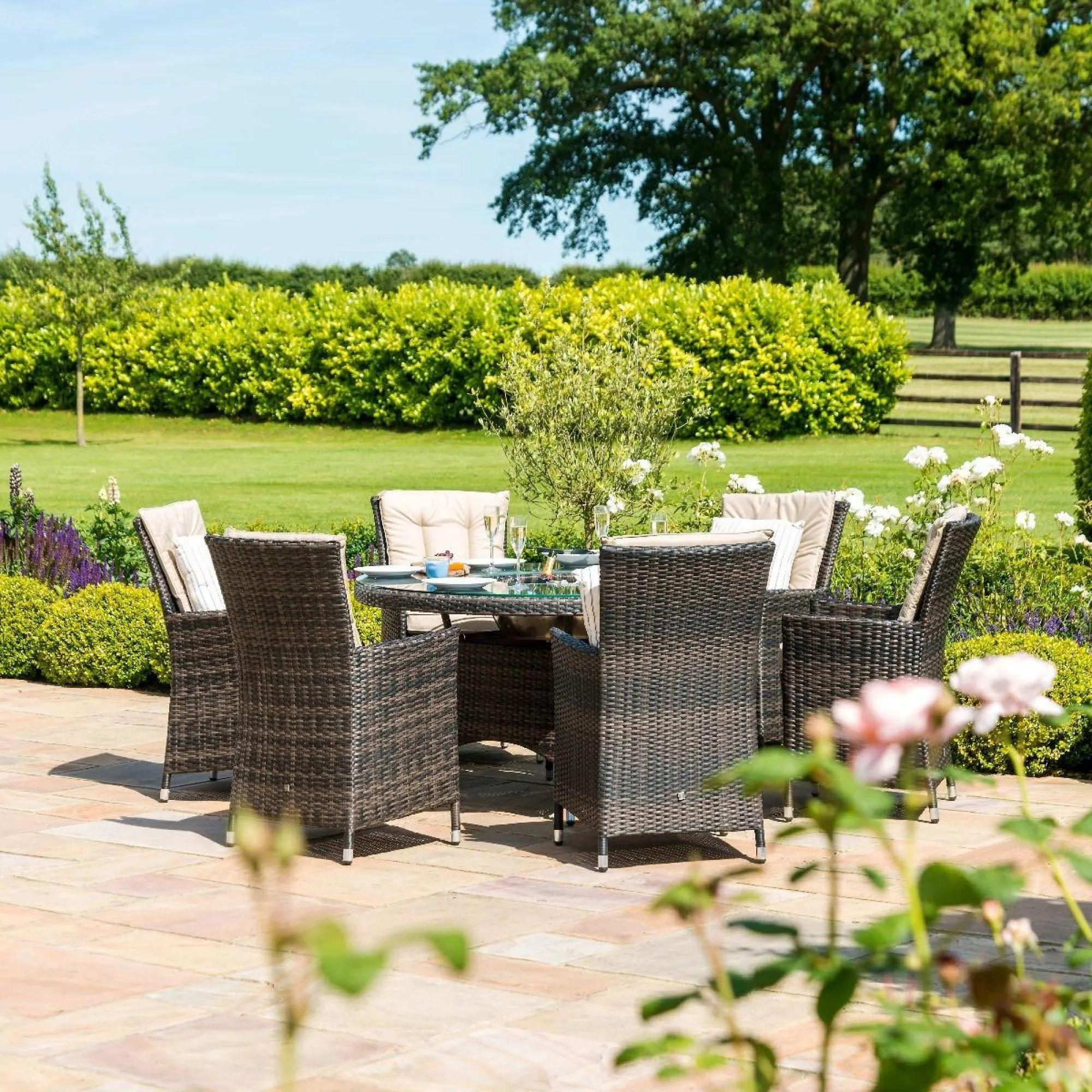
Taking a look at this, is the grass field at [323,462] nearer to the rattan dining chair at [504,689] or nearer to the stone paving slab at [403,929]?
the rattan dining chair at [504,689]

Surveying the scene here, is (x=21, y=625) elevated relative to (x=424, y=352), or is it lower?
lower

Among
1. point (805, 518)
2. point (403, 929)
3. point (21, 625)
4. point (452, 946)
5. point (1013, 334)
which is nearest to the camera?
point (452, 946)

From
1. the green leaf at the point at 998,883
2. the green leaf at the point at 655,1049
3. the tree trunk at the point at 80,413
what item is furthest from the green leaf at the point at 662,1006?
the tree trunk at the point at 80,413

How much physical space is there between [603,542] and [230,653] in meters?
1.87

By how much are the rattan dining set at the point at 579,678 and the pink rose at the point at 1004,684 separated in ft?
11.2

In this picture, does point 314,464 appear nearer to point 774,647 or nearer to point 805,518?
point 805,518

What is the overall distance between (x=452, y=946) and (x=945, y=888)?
0.49 meters

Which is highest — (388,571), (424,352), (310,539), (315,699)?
(424,352)

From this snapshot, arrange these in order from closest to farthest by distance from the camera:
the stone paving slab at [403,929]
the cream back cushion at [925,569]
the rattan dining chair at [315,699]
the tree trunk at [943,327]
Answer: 1. the stone paving slab at [403,929]
2. the rattan dining chair at [315,699]
3. the cream back cushion at [925,569]
4. the tree trunk at [943,327]

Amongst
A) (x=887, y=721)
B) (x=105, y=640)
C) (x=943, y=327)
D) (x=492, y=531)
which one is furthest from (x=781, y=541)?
(x=943, y=327)

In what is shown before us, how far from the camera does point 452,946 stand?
111 cm

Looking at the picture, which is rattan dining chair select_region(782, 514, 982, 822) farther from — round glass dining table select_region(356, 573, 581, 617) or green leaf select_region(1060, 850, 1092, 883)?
green leaf select_region(1060, 850, 1092, 883)

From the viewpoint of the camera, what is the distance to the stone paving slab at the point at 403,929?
3.37 m

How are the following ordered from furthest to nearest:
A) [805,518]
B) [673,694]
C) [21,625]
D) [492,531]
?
1. [21,625]
2. [805,518]
3. [492,531]
4. [673,694]
